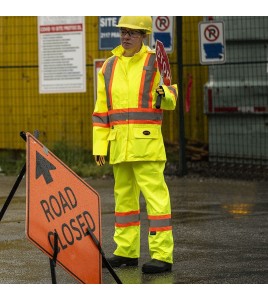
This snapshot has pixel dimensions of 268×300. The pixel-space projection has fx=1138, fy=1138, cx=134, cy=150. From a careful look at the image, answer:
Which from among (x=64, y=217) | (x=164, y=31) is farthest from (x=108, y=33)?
(x=64, y=217)

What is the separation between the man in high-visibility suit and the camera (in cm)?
889

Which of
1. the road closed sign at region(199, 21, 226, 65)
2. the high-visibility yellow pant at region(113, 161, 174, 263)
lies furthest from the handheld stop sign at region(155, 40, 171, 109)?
the road closed sign at region(199, 21, 226, 65)

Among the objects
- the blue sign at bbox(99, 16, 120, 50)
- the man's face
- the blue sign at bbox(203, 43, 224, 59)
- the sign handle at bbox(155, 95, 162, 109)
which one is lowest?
the sign handle at bbox(155, 95, 162, 109)

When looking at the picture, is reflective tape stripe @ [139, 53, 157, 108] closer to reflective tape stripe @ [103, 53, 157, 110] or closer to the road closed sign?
reflective tape stripe @ [103, 53, 157, 110]

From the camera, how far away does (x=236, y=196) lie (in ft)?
45.8

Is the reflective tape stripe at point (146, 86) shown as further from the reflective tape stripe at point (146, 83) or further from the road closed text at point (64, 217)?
the road closed text at point (64, 217)

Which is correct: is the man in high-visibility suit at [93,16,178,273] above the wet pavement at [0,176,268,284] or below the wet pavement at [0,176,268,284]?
above

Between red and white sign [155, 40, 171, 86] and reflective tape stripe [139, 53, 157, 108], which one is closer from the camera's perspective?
red and white sign [155, 40, 171, 86]

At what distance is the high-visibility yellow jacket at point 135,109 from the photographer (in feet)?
29.2

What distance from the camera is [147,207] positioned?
901 cm

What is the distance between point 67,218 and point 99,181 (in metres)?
8.11

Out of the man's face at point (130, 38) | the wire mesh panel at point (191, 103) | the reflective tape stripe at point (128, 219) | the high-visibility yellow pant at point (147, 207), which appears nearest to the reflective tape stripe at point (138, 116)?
the high-visibility yellow pant at point (147, 207)

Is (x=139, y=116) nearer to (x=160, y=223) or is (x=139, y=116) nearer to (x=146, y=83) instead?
(x=146, y=83)

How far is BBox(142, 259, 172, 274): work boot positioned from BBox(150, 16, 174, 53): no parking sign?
7448 millimetres
